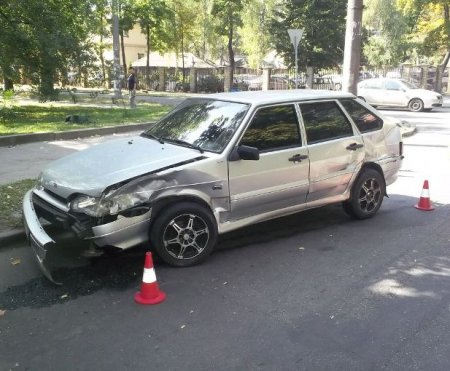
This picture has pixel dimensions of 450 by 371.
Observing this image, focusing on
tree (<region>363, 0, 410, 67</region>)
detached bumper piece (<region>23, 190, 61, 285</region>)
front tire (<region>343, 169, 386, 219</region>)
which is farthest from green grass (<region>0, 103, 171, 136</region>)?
tree (<region>363, 0, 410, 67</region>)

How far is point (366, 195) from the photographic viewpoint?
20.9ft

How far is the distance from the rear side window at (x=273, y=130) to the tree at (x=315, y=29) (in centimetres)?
2839

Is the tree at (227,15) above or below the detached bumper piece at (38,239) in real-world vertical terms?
above

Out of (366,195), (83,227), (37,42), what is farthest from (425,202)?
(37,42)

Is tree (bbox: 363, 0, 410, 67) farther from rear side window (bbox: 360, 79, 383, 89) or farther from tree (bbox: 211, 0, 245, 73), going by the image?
rear side window (bbox: 360, 79, 383, 89)

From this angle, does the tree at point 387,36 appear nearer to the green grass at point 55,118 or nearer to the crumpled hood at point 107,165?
the green grass at point 55,118

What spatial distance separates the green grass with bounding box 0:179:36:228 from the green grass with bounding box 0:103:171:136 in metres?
5.24

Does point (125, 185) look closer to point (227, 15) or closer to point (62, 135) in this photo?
point (62, 135)

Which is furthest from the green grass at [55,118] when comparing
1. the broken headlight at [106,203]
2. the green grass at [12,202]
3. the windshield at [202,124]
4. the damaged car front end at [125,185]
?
the broken headlight at [106,203]

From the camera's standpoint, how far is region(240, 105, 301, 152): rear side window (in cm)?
524

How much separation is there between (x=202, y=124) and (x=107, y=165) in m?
1.21

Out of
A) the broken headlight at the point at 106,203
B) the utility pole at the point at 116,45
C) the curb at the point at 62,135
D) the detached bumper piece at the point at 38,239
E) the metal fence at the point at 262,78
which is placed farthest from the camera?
the metal fence at the point at 262,78

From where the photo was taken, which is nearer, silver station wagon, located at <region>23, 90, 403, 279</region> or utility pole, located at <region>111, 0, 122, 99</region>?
silver station wagon, located at <region>23, 90, 403, 279</region>

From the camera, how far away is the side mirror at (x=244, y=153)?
4887mm
